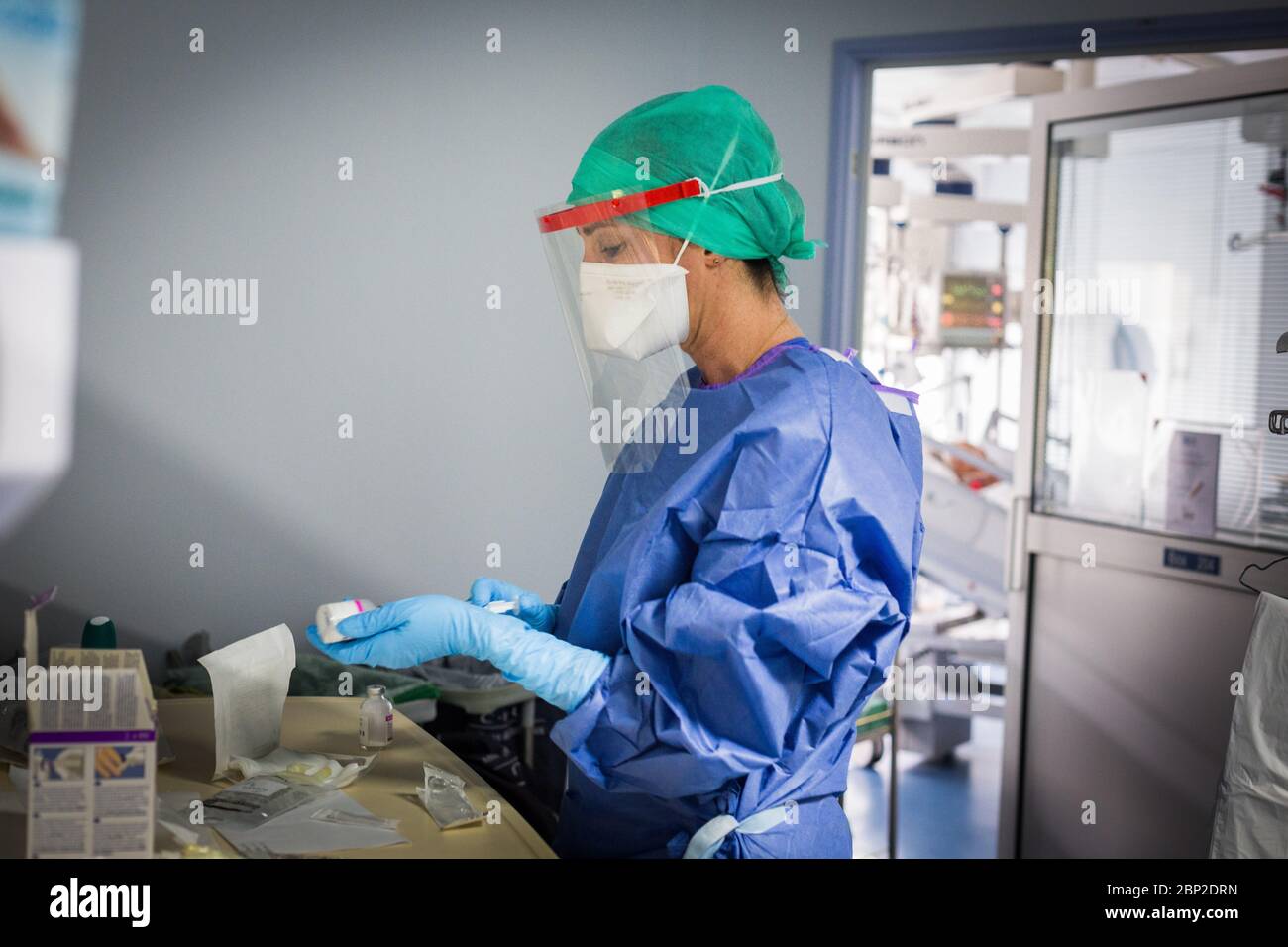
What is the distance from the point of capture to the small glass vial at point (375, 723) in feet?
5.86

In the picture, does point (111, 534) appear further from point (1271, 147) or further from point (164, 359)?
point (1271, 147)

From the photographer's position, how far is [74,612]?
68.7 inches

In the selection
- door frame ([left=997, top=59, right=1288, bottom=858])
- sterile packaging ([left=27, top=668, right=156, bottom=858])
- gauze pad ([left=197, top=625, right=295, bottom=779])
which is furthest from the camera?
door frame ([left=997, top=59, right=1288, bottom=858])

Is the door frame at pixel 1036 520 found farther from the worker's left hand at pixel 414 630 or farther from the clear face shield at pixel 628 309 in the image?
the worker's left hand at pixel 414 630

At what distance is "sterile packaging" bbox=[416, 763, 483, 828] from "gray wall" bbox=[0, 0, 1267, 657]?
39 cm

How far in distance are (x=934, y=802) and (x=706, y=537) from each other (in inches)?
106

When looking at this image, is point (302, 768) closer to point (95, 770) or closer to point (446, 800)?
point (446, 800)

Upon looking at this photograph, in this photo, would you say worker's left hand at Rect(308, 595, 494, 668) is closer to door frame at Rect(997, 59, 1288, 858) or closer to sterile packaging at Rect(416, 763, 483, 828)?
sterile packaging at Rect(416, 763, 483, 828)

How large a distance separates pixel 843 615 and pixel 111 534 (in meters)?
1.13

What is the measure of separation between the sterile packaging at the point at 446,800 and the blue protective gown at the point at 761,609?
8.7 inches

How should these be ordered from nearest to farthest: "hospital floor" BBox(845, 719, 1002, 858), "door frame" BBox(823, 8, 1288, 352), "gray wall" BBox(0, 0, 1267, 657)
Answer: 1. "gray wall" BBox(0, 0, 1267, 657)
2. "door frame" BBox(823, 8, 1288, 352)
3. "hospital floor" BBox(845, 719, 1002, 858)

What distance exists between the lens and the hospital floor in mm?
3326

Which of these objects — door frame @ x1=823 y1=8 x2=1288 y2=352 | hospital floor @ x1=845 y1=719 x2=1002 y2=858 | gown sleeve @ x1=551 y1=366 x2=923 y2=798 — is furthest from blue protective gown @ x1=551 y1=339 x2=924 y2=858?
hospital floor @ x1=845 y1=719 x2=1002 y2=858

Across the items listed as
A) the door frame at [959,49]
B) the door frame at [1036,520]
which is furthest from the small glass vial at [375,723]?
the door frame at [1036,520]
